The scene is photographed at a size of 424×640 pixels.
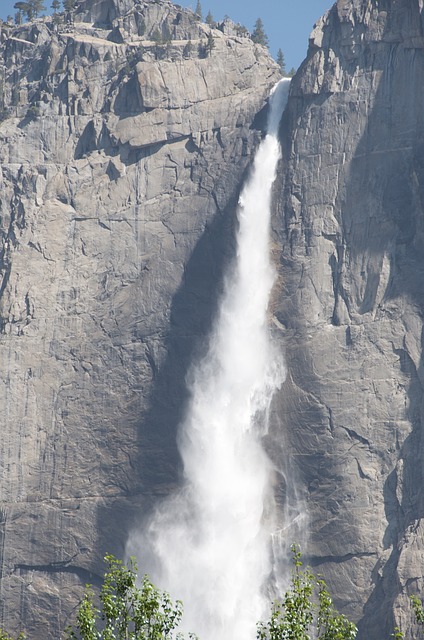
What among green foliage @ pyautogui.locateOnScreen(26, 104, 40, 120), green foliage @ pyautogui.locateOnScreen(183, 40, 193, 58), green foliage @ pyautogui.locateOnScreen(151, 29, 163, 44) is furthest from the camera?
green foliage @ pyautogui.locateOnScreen(151, 29, 163, 44)

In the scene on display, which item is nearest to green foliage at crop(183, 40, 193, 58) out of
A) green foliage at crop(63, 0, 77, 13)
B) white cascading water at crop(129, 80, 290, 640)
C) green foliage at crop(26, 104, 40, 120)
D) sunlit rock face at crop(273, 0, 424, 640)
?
white cascading water at crop(129, 80, 290, 640)

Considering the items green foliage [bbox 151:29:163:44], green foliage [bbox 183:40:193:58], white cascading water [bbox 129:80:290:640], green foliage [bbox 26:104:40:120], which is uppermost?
green foliage [bbox 151:29:163:44]

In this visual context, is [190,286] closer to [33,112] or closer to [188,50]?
[188,50]

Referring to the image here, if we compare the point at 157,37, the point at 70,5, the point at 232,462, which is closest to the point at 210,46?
the point at 157,37

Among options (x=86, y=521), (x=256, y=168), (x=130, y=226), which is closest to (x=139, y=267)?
(x=130, y=226)

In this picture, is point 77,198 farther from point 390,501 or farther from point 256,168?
point 390,501

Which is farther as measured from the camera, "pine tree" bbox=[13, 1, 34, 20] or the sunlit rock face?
"pine tree" bbox=[13, 1, 34, 20]

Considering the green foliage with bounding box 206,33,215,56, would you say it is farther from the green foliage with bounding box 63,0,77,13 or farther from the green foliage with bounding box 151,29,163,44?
the green foliage with bounding box 63,0,77,13
